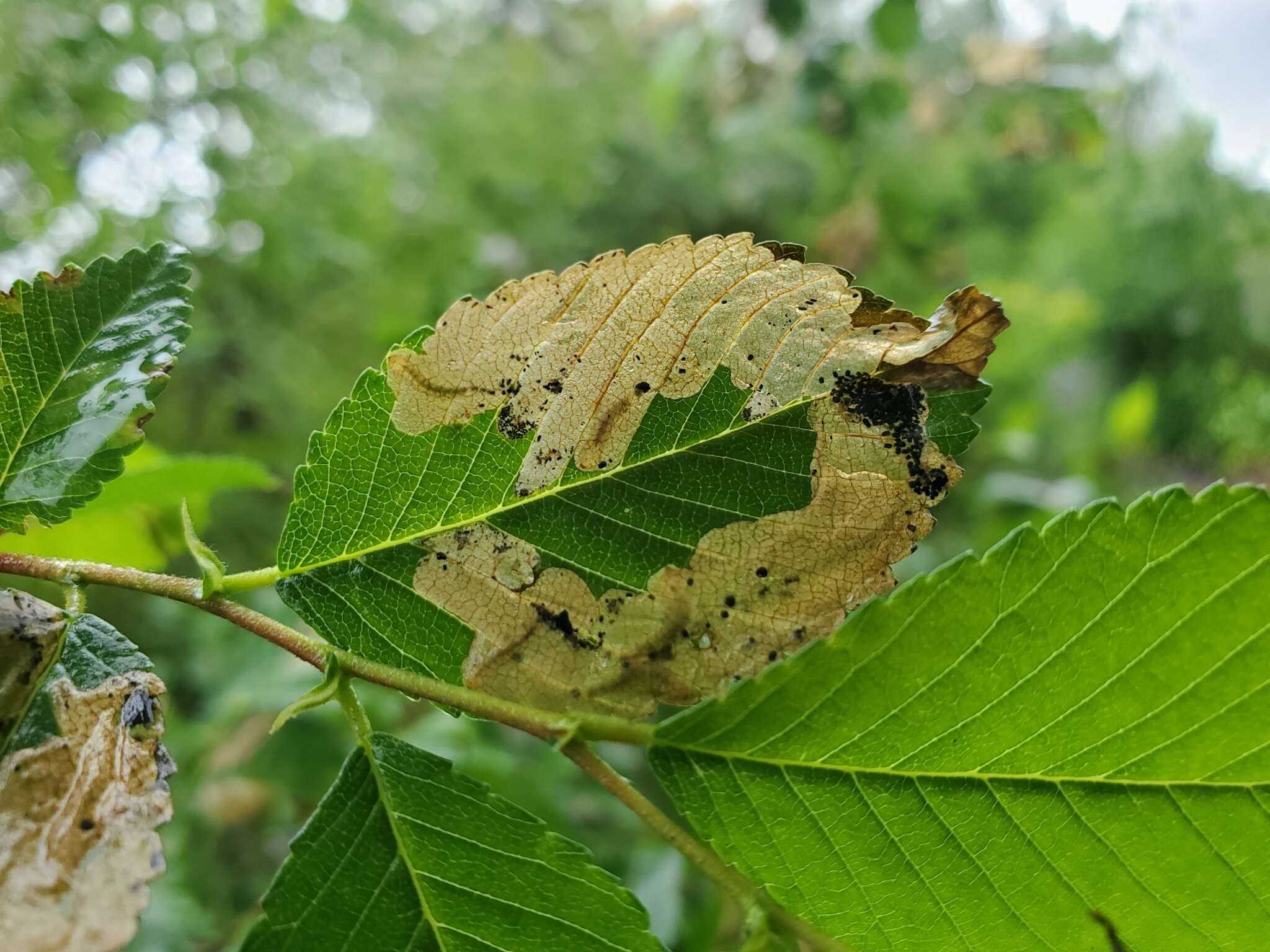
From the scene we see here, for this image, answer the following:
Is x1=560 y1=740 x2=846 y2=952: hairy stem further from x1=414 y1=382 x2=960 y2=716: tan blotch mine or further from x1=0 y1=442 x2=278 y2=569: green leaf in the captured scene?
x1=0 y1=442 x2=278 y2=569: green leaf

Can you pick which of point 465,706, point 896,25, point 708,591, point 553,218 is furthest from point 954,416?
point 553,218

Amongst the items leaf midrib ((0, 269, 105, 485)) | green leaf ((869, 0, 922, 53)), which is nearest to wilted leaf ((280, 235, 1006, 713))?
leaf midrib ((0, 269, 105, 485))

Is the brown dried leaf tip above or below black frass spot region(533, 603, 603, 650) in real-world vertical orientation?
above

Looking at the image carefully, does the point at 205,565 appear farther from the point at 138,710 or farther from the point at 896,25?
the point at 896,25

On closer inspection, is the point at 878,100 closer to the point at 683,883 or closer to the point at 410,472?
the point at 683,883

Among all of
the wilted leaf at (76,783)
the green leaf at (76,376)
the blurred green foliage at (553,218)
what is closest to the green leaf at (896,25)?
the blurred green foliage at (553,218)
